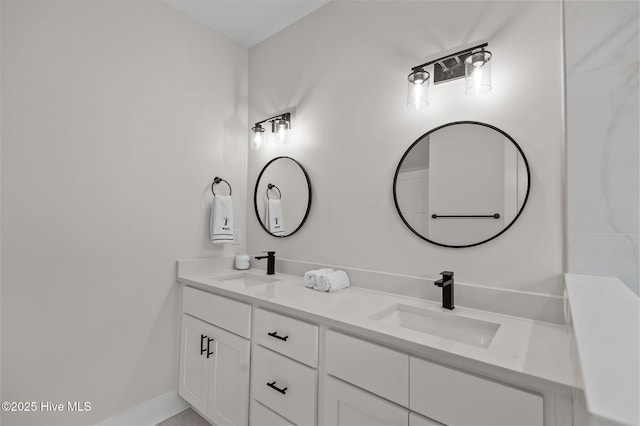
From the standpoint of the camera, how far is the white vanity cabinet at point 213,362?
61.4 inches

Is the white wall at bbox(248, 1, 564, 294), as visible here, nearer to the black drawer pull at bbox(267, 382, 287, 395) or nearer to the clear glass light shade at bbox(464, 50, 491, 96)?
the clear glass light shade at bbox(464, 50, 491, 96)

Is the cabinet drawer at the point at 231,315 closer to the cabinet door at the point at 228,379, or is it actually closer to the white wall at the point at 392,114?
the cabinet door at the point at 228,379

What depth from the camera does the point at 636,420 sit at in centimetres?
31

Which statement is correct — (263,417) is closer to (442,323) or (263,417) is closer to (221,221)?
(442,323)

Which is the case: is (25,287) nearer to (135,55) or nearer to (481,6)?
(135,55)

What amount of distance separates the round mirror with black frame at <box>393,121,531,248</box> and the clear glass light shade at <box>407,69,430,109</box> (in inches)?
6.2

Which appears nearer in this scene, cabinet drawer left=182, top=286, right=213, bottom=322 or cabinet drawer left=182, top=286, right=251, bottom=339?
cabinet drawer left=182, top=286, right=251, bottom=339

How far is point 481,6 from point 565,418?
5.30 ft

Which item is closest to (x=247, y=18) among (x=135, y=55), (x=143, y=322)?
(x=135, y=55)

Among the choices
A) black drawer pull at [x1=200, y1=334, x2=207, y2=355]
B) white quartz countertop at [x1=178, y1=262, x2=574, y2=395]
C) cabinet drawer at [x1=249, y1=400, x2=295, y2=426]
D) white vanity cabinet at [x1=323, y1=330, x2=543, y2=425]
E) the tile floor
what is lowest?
the tile floor

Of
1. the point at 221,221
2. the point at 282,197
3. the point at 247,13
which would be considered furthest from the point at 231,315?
the point at 247,13

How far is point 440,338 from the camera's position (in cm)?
101

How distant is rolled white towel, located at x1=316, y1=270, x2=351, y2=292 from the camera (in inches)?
64.4

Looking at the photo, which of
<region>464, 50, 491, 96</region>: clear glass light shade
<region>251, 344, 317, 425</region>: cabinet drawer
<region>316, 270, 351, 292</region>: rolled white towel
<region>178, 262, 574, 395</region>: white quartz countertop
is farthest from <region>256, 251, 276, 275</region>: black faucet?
<region>464, 50, 491, 96</region>: clear glass light shade
